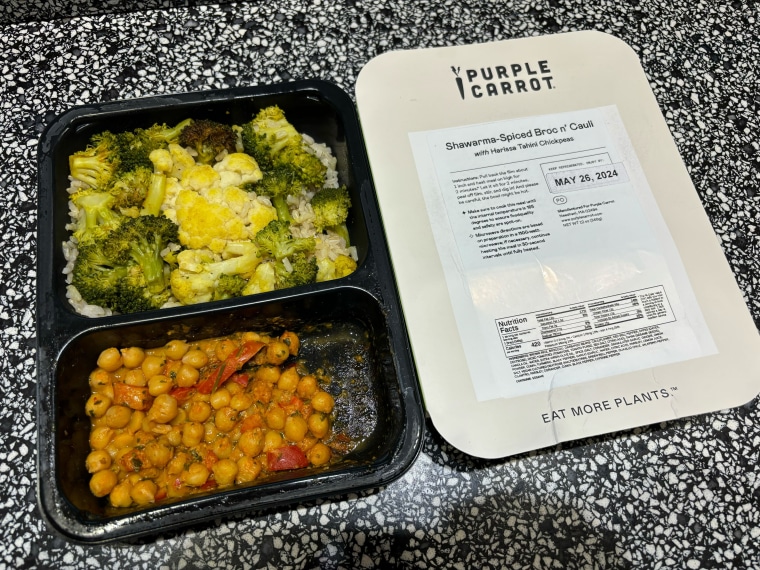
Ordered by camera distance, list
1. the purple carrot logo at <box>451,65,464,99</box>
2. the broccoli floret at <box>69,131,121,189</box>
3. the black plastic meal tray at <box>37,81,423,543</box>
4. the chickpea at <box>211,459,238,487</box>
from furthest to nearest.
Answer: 1. the purple carrot logo at <box>451,65,464,99</box>
2. the broccoli floret at <box>69,131,121,189</box>
3. the chickpea at <box>211,459,238,487</box>
4. the black plastic meal tray at <box>37,81,423,543</box>

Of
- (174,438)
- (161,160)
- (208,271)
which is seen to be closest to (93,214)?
(161,160)

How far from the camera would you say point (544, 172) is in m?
1.63

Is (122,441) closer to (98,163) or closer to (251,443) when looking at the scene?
(251,443)

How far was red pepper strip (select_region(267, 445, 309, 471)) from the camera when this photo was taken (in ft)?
4.61

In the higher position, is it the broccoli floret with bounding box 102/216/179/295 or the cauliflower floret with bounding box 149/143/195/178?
the cauliflower floret with bounding box 149/143/195/178

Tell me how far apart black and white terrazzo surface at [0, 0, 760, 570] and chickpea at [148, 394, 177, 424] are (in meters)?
0.30

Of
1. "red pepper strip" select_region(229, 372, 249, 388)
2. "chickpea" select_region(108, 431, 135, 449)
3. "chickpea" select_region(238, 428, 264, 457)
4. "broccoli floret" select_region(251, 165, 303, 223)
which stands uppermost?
"broccoli floret" select_region(251, 165, 303, 223)

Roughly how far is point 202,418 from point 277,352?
0.26 meters

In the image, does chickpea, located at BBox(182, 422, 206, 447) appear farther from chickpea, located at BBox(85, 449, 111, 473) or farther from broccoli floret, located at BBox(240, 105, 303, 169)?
broccoli floret, located at BBox(240, 105, 303, 169)

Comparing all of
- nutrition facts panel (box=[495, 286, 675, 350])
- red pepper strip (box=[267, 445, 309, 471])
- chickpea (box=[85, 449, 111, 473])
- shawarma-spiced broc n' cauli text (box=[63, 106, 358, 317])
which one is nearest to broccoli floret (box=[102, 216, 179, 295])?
shawarma-spiced broc n' cauli text (box=[63, 106, 358, 317])

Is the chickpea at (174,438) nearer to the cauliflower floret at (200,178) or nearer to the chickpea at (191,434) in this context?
the chickpea at (191,434)

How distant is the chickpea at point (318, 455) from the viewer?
4.70 feet

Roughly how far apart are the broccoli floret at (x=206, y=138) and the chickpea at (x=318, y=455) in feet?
3.02

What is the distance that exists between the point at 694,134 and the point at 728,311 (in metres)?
0.78
